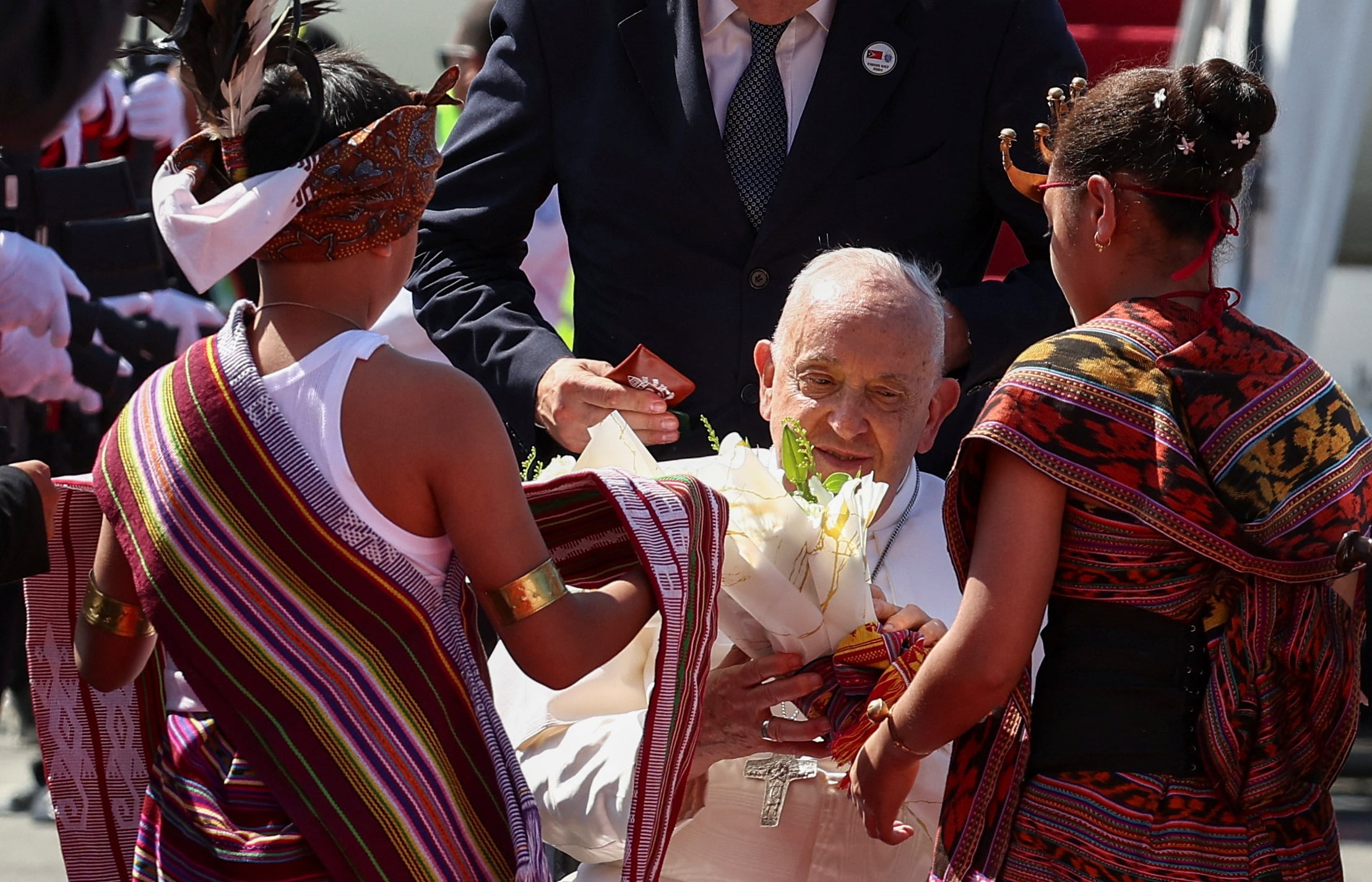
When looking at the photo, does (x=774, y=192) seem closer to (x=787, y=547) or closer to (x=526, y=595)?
(x=787, y=547)

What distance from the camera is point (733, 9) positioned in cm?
349

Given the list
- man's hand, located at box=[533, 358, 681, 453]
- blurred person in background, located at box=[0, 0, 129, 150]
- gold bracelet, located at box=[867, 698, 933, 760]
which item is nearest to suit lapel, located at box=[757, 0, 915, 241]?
man's hand, located at box=[533, 358, 681, 453]

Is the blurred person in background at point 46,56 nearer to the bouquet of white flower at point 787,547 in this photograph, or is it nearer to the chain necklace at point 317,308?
the chain necklace at point 317,308

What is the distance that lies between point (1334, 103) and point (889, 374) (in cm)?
324

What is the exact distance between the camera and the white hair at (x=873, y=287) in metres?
3.11

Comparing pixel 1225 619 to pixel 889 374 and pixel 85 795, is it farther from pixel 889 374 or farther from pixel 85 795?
pixel 85 795

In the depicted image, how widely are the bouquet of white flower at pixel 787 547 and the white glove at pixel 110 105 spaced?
3.76m

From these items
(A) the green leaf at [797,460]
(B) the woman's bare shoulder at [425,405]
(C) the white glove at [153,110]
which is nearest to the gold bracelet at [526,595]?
(B) the woman's bare shoulder at [425,405]

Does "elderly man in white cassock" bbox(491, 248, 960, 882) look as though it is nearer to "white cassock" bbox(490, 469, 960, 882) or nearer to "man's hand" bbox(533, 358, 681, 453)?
"white cassock" bbox(490, 469, 960, 882)

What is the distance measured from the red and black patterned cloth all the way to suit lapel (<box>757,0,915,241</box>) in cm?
107

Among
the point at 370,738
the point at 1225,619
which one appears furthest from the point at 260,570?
the point at 1225,619

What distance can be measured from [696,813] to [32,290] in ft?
10.4

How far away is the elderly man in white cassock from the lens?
2.82 meters

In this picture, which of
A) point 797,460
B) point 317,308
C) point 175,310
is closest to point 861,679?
point 797,460
